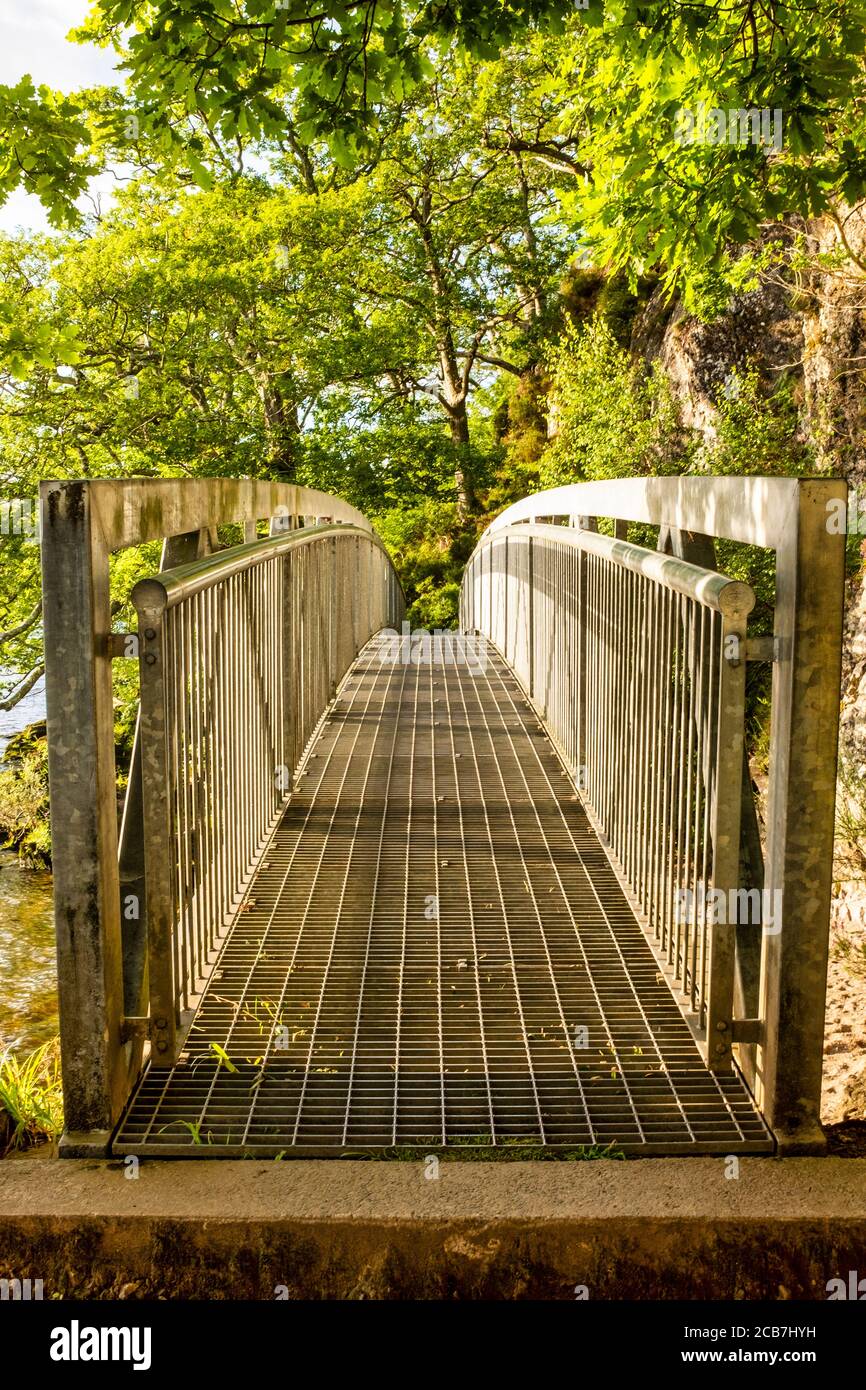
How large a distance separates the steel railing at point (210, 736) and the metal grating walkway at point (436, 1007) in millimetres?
181

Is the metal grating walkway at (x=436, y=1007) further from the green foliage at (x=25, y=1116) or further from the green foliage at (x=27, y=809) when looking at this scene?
the green foliage at (x=27, y=809)

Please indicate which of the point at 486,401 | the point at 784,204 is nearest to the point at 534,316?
the point at 486,401

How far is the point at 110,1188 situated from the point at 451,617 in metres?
29.7

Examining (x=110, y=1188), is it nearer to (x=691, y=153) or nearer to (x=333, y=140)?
(x=333, y=140)

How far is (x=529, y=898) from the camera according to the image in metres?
4.62

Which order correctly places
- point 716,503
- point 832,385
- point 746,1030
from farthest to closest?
point 832,385 < point 716,503 < point 746,1030

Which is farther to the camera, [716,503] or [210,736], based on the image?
[210,736]

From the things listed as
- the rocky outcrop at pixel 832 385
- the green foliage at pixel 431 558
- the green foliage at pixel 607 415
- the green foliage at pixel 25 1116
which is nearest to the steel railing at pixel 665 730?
the rocky outcrop at pixel 832 385

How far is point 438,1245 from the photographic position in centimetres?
258

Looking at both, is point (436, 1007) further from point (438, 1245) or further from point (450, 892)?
point (438, 1245)

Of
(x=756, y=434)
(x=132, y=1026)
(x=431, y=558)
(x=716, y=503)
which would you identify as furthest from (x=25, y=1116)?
(x=431, y=558)

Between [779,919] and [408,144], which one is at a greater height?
[408,144]
